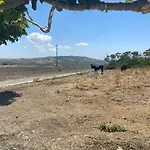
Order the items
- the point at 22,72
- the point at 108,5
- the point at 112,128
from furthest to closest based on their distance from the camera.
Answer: the point at 22,72 → the point at 112,128 → the point at 108,5

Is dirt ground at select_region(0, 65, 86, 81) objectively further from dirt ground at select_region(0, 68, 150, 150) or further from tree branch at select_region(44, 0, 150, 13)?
tree branch at select_region(44, 0, 150, 13)

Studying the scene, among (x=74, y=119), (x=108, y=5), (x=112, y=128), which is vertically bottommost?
(x=74, y=119)

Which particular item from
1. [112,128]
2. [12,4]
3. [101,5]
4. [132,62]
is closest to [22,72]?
[132,62]

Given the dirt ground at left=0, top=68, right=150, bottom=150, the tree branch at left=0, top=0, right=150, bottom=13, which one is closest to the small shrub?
the dirt ground at left=0, top=68, right=150, bottom=150

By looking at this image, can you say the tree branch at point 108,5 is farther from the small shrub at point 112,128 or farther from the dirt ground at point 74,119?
the small shrub at point 112,128

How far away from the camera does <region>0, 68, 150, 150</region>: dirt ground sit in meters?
8.30

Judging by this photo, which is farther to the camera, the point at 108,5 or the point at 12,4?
the point at 12,4

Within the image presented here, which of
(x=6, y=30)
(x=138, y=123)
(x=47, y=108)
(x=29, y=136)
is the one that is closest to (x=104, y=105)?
(x=47, y=108)

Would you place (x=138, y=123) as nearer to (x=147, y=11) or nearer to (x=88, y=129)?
(x=88, y=129)

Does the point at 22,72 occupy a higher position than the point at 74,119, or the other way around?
the point at 74,119

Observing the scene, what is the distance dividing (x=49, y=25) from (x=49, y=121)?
5935 millimetres

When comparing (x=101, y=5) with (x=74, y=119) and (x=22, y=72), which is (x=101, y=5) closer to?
(x=74, y=119)

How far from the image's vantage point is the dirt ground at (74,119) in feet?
27.2

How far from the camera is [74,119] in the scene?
11.2m
